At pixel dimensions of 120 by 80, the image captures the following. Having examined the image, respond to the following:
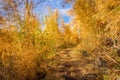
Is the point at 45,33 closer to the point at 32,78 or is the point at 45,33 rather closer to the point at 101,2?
the point at 32,78

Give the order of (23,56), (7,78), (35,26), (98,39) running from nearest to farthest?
(7,78) < (23,56) < (35,26) < (98,39)

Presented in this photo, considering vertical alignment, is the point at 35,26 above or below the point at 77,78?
above

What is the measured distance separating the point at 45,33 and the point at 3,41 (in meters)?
2.47

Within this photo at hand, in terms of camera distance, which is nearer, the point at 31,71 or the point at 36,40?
the point at 31,71

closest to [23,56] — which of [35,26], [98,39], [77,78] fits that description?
[35,26]

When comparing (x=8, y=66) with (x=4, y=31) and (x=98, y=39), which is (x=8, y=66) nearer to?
(x=4, y=31)

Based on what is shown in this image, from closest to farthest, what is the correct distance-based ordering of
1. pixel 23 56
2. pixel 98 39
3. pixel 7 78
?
1. pixel 7 78
2. pixel 23 56
3. pixel 98 39

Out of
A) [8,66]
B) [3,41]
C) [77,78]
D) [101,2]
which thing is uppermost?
[101,2]

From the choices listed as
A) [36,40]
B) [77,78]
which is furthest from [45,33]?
[77,78]

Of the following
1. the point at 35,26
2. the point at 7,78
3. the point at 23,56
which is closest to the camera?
the point at 7,78

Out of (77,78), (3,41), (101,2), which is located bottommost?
(77,78)

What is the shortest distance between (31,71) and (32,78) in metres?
0.29

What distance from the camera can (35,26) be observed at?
452 inches

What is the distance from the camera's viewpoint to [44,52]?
11906 mm
